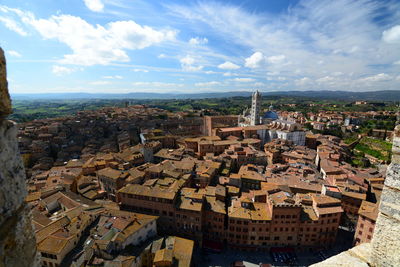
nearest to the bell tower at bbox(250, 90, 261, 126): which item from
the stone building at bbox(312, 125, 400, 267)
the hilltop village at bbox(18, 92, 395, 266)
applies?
the hilltop village at bbox(18, 92, 395, 266)

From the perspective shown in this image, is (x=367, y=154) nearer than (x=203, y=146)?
No

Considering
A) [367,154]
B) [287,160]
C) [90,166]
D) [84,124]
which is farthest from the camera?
[84,124]

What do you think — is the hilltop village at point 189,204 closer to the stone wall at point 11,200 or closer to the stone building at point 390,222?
the stone wall at point 11,200

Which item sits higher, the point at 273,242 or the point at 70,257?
the point at 70,257

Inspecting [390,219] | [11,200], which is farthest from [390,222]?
[11,200]

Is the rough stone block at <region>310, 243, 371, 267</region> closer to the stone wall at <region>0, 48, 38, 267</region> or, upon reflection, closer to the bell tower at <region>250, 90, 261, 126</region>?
the stone wall at <region>0, 48, 38, 267</region>

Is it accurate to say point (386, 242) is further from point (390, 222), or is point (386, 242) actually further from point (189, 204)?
point (189, 204)

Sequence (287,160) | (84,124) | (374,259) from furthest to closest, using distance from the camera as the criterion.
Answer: (84,124), (287,160), (374,259)

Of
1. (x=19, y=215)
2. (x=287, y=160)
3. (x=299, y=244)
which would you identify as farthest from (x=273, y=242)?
(x=19, y=215)

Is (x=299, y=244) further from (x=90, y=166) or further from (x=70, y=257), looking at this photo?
(x=90, y=166)

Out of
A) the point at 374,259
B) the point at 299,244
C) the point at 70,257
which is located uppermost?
the point at 374,259
